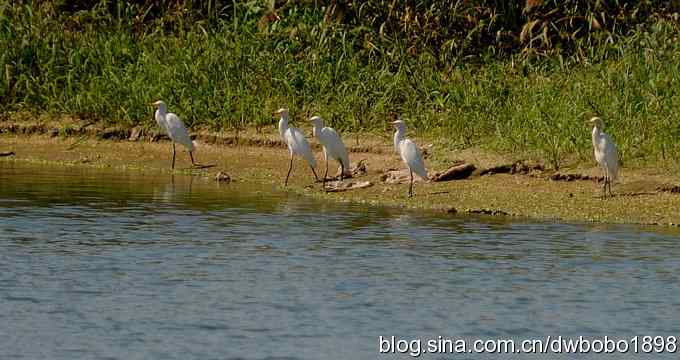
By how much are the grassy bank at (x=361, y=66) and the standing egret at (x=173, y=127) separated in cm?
98

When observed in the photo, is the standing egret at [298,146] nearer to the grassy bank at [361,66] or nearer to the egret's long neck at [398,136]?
the egret's long neck at [398,136]

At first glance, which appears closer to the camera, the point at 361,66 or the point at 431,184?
the point at 431,184

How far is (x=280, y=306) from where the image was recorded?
340 inches

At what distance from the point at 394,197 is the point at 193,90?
4.65 metres

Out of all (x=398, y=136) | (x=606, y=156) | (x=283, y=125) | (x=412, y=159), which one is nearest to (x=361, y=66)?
(x=283, y=125)

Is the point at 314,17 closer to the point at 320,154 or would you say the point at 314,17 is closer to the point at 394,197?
the point at 320,154

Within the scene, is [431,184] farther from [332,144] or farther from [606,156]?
[606,156]

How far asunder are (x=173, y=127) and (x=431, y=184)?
330cm

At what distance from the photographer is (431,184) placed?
13.8 m

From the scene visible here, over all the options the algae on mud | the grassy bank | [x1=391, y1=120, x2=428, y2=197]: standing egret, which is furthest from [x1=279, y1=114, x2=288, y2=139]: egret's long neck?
[x1=391, y1=120, x2=428, y2=197]: standing egret

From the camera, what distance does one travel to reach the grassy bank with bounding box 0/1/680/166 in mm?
14836

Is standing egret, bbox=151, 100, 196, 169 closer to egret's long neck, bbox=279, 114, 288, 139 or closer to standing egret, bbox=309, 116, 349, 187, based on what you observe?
egret's long neck, bbox=279, 114, 288, 139

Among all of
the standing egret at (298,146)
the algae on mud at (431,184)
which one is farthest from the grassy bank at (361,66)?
the standing egret at (298,146)

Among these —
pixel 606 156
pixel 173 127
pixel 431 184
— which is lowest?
pixel 431 184
